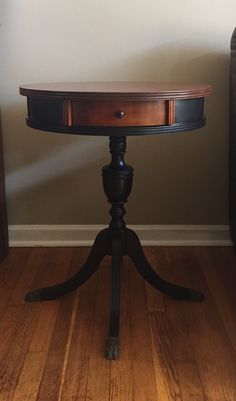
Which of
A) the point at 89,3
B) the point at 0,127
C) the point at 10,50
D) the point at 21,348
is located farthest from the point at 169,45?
the point at 21,348

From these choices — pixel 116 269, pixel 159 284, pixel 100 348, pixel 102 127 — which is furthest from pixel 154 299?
pixel 102 127

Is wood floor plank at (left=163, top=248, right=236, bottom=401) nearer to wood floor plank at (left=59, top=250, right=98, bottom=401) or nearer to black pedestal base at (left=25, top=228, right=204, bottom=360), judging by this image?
black pedestal base at (left=25, top=228, right=204, bottom=360)

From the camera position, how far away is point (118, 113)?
4.22 feet

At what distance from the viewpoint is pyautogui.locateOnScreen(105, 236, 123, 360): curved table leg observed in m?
1.39

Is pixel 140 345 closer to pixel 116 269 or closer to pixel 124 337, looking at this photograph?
pixel 124 337

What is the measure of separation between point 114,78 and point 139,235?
683 millimetres

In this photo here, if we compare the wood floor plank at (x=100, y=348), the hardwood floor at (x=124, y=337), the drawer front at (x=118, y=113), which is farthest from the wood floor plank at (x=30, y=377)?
the drawer front at (x=118, y=113)

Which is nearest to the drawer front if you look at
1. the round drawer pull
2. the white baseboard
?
the round drawer pull

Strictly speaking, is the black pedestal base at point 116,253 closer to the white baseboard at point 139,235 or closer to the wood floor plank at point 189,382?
the wood floor plank at point 189,382

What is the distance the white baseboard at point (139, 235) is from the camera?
216cm

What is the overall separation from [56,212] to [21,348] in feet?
2.69

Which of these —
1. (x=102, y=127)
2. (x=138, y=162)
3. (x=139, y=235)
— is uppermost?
(x=102, y=127)

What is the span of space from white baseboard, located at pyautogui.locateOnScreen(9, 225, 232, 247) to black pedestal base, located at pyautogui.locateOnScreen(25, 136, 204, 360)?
0.47 metres

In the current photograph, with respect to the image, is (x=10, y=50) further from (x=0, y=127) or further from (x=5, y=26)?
(x=0, y=127)
